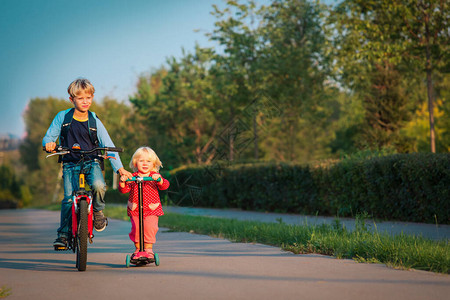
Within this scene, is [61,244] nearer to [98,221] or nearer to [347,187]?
[98,221]

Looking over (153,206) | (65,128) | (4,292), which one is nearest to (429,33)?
(153,206)

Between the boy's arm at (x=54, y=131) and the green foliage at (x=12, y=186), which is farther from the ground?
the boy's arm at (x=54, y=131)

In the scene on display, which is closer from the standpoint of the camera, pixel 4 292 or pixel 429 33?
pixel 4 292

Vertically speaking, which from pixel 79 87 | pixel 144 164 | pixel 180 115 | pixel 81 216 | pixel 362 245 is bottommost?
pixel 362 245

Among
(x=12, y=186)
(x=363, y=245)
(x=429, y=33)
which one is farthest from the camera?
(x=12, y=186)

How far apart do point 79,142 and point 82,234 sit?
4.10 feet

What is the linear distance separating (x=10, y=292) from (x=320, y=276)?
2745mm

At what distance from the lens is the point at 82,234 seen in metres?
5.52

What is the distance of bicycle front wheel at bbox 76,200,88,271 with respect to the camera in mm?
5531

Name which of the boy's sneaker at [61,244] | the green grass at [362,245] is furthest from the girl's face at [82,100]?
the green grass at [362,245]

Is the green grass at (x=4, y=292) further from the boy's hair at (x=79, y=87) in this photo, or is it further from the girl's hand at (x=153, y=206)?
the boy's hair at (x=79, y=87)

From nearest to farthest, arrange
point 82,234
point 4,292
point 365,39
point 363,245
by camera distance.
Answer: point 4,292, point 82,234, point 363,245, point 365,39

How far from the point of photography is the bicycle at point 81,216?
18.2ft

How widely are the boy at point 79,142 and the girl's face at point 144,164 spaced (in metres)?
0.20
